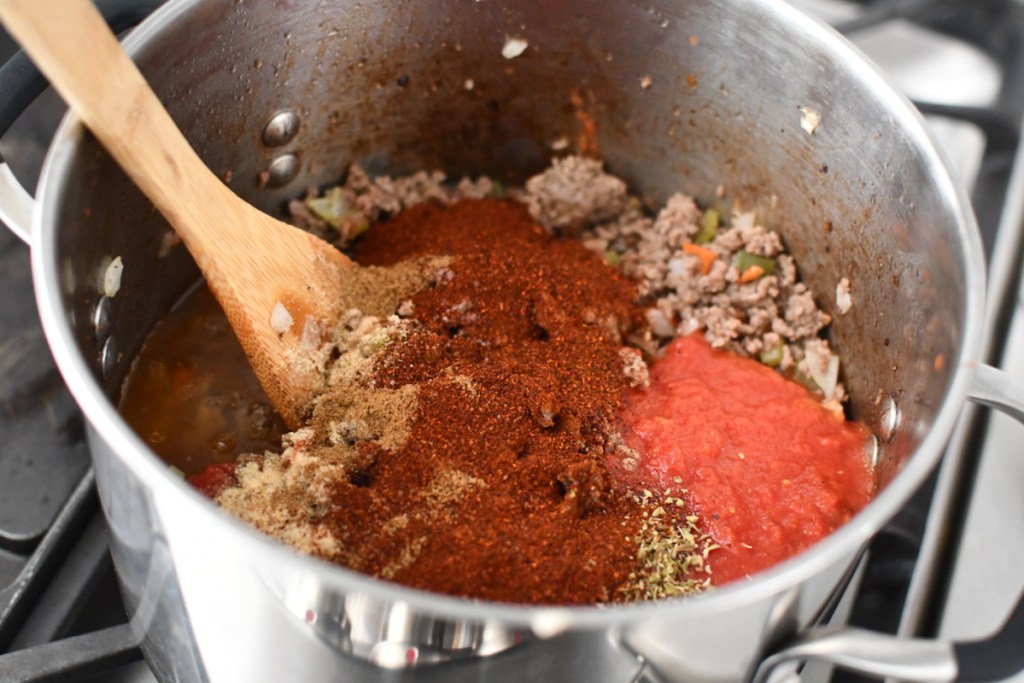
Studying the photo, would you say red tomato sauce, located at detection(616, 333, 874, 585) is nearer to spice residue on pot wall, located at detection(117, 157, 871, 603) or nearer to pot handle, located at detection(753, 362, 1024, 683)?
spice residue on pot wall, located at detection(117, 157, 871, 603)

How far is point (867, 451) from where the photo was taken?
163 cm

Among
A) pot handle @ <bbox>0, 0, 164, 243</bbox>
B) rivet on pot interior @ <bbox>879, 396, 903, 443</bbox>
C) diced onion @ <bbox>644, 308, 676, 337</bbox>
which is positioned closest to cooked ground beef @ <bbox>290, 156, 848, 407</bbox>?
diced onion @ <bbox>644, 308, 676, 337</bbox>

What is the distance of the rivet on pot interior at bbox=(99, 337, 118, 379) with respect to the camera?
1555mm

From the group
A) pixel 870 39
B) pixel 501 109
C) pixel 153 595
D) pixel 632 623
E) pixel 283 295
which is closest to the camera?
pixel 632 623

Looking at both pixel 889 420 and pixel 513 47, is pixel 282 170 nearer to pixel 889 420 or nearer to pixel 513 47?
pixel 513 47

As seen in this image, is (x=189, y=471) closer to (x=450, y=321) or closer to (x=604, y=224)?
(x=450, y=321)

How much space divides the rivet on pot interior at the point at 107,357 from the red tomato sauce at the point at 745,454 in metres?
0.86

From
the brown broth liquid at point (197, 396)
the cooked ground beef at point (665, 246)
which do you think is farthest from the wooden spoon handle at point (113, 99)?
the cooked ground beef at point (665, 246)

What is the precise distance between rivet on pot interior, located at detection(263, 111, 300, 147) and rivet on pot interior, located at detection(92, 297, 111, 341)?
18.1 inches

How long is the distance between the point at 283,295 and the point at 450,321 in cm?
29

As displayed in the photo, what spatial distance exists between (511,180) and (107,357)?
0.92 m

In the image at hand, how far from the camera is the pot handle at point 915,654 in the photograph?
3.21 feet

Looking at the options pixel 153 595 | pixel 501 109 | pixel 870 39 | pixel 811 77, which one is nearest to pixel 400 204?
pixel 501 109

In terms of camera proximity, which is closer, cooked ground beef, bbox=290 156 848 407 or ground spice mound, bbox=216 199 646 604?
ground spice mound, bbox=216 199 646 604
